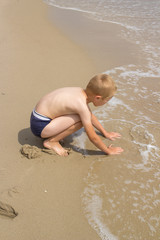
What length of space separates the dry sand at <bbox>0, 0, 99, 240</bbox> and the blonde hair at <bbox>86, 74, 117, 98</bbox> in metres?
0.70

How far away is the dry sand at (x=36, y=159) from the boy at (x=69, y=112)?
0.70 feet

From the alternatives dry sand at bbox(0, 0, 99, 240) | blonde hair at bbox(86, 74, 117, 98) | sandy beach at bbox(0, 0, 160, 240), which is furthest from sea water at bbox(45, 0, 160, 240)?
blonde hair at bbox(86, 74, 117, 98)

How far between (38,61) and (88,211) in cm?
316

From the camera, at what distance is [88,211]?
203 cm

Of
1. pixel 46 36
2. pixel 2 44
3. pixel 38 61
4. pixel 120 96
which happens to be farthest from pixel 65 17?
pixel 120 96

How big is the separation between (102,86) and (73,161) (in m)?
0.79

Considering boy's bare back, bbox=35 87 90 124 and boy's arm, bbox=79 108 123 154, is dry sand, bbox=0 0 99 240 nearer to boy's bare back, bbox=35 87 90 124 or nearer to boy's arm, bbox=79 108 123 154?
boy's arm, bbox=79 108 123 154

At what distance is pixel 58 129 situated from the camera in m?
2.51

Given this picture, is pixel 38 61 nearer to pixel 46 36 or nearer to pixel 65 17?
pixel 46 36

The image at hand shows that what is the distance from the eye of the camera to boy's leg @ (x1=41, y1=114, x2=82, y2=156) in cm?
248

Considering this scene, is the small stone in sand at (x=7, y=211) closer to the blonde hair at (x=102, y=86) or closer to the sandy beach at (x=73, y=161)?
the sandy beach at (x=73, y=161)

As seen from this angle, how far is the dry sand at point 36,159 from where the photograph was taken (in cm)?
189

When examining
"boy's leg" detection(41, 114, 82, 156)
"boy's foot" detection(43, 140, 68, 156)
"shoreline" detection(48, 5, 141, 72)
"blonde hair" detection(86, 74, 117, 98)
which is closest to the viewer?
"blonde hair" detection(86, 74, 117, 98)

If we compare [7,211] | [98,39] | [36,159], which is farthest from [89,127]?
[98,39]
